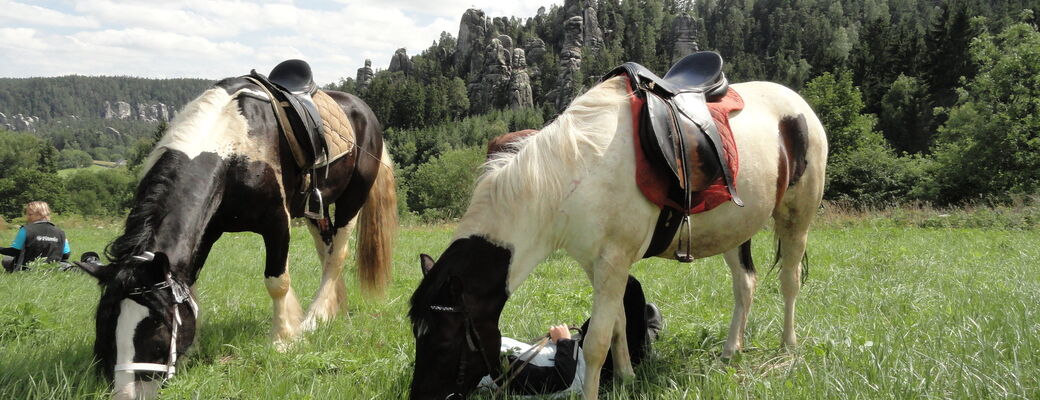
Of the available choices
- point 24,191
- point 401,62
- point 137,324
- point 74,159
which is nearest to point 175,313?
point 137,324

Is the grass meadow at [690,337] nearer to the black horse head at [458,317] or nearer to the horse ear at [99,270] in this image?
the black horse head at [458,317]

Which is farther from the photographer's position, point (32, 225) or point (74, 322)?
point (32, 225)

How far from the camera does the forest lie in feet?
88.0

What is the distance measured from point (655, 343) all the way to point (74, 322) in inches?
177

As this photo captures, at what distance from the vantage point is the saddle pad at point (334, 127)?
4613mm

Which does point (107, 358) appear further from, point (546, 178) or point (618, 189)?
point (618, 189)

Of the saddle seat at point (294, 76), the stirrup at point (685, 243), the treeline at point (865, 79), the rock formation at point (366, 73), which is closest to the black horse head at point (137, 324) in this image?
the saddle seat at point (294, 76)

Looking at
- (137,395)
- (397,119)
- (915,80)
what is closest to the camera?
(137,395)

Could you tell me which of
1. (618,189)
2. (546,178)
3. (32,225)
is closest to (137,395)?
(546,178)

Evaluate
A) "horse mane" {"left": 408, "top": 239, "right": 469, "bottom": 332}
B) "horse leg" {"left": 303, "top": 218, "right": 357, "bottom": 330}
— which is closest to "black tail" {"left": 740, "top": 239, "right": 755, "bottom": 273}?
"horse mane" {"left": 408, "top": 239, "right": 469, "bottom": 332}

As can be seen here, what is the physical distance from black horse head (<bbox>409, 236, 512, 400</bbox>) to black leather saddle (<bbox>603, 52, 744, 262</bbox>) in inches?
34.2

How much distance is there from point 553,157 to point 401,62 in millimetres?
142698

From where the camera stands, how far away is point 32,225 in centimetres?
807

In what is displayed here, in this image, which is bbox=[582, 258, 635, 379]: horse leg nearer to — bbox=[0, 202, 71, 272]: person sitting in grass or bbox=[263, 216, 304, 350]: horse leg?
Result: bbox=[263, 216, 304, 350]: horse leg
